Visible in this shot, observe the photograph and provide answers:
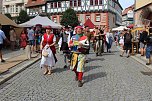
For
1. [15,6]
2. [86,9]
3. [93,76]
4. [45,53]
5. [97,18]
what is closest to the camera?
[93,76]

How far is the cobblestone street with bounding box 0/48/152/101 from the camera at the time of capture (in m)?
7.40

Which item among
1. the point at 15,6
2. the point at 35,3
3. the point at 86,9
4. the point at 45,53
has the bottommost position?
the point at 45,53

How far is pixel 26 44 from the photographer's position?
16812 millimetres

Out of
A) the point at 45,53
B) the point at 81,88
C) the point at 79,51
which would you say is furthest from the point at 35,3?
the point at 81,88

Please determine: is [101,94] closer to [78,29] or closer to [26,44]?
[78,29]

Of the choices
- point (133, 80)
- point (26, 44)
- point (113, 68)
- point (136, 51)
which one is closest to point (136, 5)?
point (136, 51)

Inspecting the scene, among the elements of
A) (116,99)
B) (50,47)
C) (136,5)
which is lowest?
(116,99)

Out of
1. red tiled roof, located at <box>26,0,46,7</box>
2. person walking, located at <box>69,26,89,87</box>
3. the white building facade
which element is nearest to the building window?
red tiled roof, located at <box>26,0,46,7</box>

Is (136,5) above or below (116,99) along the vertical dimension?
above

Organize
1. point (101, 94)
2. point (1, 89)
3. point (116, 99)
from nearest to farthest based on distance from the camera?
point (116, 99), point (101, 94), point (1, 89)

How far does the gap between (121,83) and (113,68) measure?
342 centimetres

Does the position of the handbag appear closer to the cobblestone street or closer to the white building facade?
the cobblestone street

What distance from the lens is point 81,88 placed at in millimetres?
8516

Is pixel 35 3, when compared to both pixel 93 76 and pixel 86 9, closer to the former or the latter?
pixel 86 9
